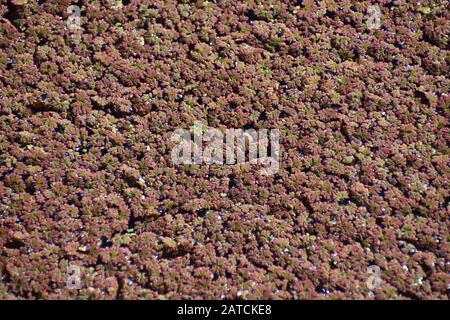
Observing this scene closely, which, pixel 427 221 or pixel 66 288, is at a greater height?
pixel 427 221

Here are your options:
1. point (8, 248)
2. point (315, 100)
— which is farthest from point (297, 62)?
point (8, 248)

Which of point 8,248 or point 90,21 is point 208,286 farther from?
point 90,21

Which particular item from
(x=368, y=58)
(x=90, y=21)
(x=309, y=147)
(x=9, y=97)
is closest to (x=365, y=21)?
(x=368, y=58)

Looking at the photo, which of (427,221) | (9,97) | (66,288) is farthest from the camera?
(9,97)

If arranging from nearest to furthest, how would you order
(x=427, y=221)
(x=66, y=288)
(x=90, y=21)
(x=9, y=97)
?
(x=66, y=288)
(x=427, y=221)
(x=9, y=97)
(x=90, y=21)

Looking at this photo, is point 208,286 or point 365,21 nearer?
point 208,286

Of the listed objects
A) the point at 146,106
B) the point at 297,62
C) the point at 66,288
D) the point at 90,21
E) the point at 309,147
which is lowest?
the point at 66,288
